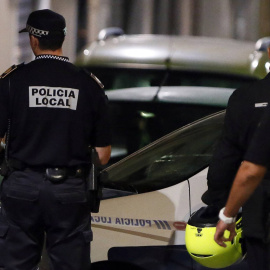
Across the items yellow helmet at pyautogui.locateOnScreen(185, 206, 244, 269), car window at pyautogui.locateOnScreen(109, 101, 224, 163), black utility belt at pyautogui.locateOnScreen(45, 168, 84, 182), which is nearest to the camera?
yellow helmet at pyautogui.locateOnScreen(185, 206, 244, 269)

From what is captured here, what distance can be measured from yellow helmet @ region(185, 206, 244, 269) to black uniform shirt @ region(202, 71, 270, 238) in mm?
172

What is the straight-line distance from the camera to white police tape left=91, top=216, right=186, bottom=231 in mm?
4207

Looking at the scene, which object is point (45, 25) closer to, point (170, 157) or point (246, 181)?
point (170, 157)

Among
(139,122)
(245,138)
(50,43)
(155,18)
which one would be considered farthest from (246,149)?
(155,18)

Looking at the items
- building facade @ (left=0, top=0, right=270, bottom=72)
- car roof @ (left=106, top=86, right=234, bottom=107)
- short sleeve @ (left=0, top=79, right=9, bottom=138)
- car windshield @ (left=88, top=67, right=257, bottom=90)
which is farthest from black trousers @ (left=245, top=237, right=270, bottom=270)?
Result: building facade @ (left=0, top=0, right=270, bottom=72)

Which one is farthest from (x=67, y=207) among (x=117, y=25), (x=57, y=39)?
(x=117, y=25)

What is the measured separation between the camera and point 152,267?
13.9 feet

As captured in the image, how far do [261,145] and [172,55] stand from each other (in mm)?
5342

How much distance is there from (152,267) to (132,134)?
4361mm

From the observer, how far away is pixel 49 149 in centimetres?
406

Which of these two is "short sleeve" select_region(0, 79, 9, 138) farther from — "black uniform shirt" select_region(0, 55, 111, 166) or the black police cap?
the black police cap

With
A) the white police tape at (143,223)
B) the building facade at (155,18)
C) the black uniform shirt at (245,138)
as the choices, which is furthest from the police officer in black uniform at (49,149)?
the building facade at (155,18)

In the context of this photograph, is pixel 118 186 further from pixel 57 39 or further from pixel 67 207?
pixel 57 39

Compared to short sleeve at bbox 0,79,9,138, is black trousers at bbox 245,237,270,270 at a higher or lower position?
lower
